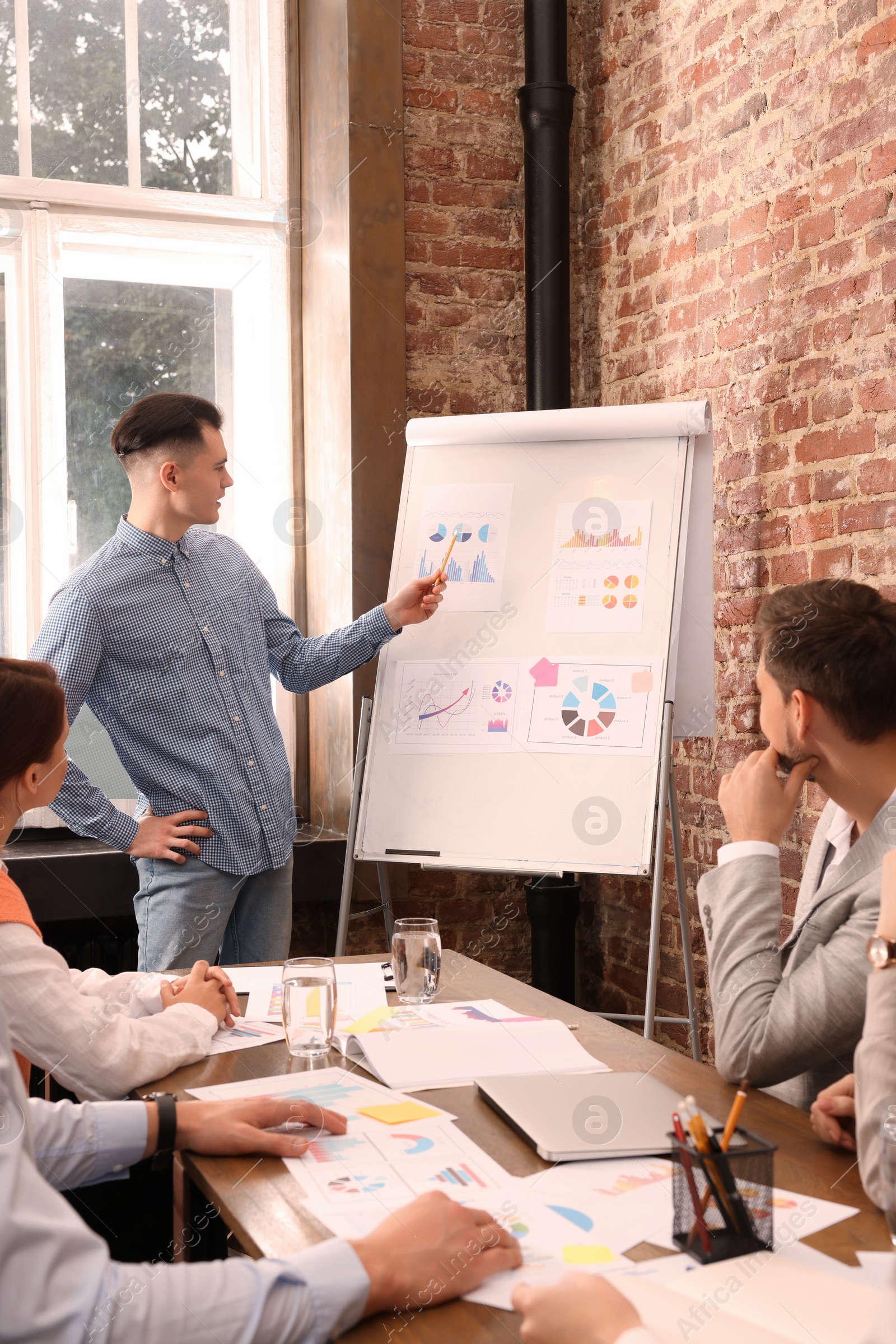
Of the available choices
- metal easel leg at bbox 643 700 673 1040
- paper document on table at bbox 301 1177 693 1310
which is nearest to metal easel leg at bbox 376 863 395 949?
metal easel leg at bbox 643 700 673 1040

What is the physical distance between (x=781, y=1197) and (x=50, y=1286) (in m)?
0.64

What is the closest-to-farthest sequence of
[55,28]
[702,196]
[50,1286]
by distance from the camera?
[50,1286], [702,196], [55,28]

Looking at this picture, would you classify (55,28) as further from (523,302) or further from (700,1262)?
(700,1262)

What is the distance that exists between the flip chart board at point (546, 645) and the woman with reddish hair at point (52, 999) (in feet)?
4.28

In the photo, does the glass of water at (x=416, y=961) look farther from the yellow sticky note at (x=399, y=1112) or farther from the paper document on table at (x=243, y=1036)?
the yellow sticky note at (x=399, y=1112)

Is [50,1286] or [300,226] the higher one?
[300,226]

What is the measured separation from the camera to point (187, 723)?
276cm

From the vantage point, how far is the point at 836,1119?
1.24 m

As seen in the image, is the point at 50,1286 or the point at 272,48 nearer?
the point at 50,1286

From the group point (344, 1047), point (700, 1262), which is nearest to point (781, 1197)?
point (700, 1262)

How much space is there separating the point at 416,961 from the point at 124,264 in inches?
104

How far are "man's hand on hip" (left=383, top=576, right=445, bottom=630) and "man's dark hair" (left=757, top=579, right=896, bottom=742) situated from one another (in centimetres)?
140

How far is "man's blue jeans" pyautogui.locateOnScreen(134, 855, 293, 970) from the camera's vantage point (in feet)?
8.91

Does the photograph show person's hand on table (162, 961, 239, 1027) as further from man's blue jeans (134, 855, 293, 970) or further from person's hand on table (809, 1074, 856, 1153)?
man's blue jeans (134, 855, 293, 970)
